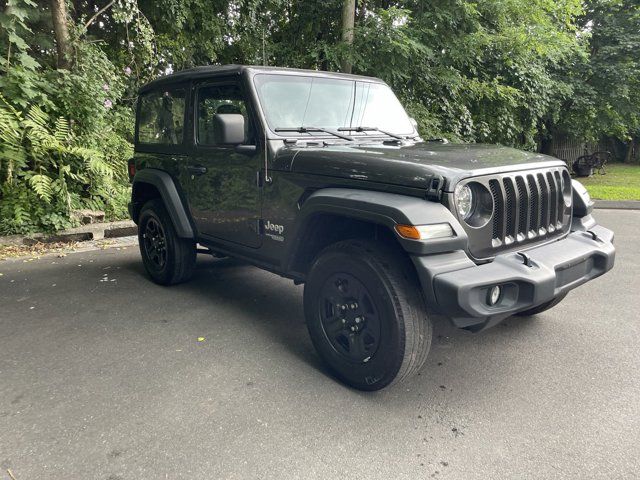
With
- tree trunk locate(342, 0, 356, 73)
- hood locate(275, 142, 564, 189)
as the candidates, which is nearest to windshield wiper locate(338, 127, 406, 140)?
hood locate(275, 142, 564, 189)

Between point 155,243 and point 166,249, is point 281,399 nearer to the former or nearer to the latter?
point 166,249

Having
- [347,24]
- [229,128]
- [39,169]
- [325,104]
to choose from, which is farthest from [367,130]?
[347,24]

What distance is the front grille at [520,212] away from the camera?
2.70m

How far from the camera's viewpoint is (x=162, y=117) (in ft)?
15.1

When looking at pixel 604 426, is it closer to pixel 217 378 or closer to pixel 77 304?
pixel 217 378

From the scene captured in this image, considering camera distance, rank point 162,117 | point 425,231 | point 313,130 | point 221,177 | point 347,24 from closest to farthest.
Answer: point 425,231
point 313,130
point 221,177
point 162,117
point 347,24

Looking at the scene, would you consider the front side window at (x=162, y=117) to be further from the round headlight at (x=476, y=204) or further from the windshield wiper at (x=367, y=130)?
the round headlight at (x=476, y=204)

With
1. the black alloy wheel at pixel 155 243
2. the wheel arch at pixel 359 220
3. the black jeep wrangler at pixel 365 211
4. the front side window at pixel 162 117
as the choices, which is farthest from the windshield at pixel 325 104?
the black alloy wheel at pixel 155 243

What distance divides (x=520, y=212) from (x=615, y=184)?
13057mm

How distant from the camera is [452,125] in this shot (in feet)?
36.4

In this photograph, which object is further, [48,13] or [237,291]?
[48,13]

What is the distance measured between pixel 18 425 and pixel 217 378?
3.58 feet

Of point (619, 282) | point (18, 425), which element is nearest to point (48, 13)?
point (18, 425)

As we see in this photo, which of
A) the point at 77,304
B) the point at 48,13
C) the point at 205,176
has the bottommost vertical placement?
the point at 77,304
